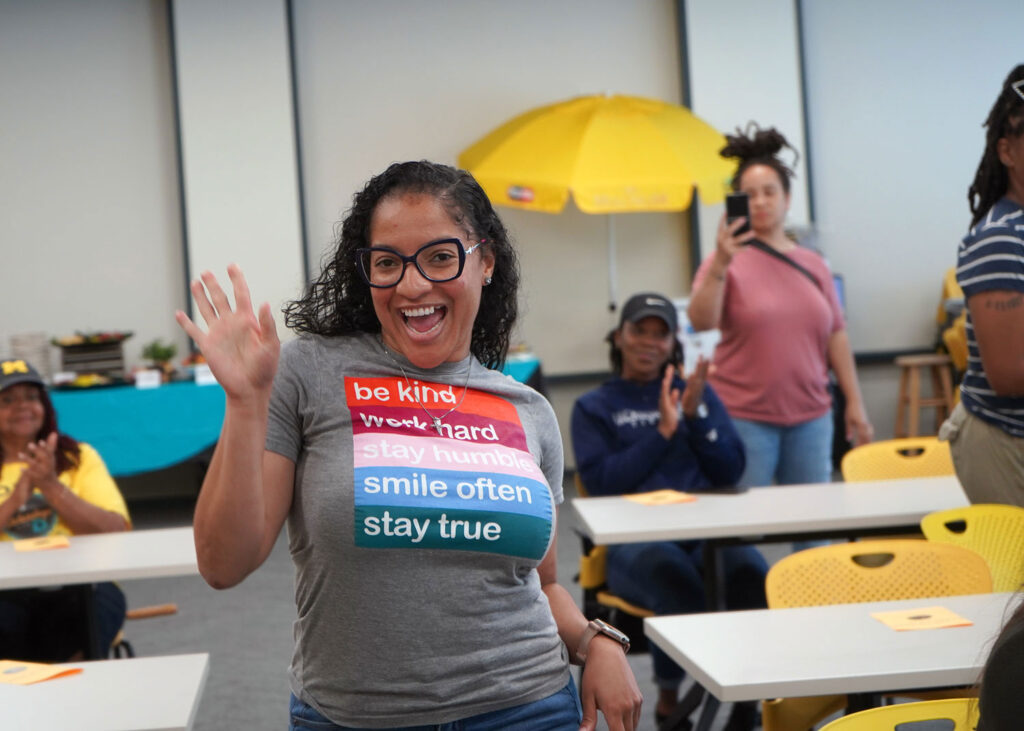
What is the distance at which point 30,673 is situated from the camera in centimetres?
216

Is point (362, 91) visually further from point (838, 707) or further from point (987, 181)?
point (838, 707)

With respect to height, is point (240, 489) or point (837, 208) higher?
point (837, 208)

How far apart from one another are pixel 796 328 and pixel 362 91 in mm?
4774

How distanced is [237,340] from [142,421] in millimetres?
5735

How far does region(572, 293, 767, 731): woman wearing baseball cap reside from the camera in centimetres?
354

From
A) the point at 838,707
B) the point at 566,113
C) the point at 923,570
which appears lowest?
the point at 838,707

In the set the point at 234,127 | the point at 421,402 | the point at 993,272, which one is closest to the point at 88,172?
the point at 234,127

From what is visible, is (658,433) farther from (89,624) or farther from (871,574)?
(89,624)

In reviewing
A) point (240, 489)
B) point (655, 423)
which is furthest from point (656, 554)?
point (240, 489)

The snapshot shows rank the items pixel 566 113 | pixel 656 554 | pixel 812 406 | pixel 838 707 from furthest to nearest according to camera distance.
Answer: pixel 566 113
pixel 812 406
pixel 656 554
pixel 838 707

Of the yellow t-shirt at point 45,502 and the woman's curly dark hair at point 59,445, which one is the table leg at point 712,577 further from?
the woman's curly dark hair at point 59,445

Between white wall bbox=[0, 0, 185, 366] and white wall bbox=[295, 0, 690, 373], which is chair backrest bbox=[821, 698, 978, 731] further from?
white wall bbox=[0, 0, 185, 366]

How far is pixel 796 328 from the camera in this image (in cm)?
415

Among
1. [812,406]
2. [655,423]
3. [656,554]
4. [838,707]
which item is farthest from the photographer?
[812,406]
